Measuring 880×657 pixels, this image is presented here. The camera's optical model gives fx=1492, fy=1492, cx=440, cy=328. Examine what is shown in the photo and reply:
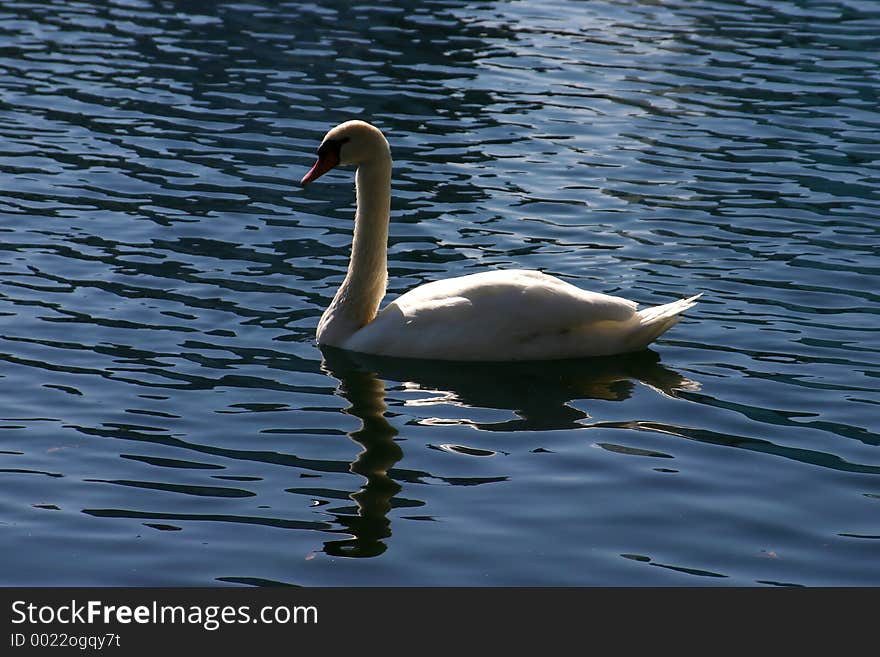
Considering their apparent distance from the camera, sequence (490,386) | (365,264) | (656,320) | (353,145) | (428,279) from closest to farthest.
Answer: (490,386) → (656,320) → (353,145) → (365,264) → (428,279)

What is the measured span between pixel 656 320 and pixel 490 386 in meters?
1.21

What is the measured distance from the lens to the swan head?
33.4 ft

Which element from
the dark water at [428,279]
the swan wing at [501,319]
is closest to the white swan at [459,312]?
the swan wing at [501,319]

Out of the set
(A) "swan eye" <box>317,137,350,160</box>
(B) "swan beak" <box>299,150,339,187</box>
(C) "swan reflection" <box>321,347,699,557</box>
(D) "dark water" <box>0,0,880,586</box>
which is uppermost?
(A) "swan eye" <box>317,137,350,160</box>

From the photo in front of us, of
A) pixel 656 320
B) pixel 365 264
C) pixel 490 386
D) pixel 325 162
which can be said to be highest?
pixel 325 162

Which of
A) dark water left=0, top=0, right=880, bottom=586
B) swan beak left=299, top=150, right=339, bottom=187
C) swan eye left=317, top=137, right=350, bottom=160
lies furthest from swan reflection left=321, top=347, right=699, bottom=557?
swan eye left=317, top=137, right=350, bottom=160

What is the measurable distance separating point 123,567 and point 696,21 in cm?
1688

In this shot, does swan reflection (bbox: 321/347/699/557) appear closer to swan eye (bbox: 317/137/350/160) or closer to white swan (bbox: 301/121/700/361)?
white swan (bbox: 301/121/700/361)

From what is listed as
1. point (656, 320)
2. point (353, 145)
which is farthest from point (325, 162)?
point (656, 320)

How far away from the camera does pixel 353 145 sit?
1023 centimetres

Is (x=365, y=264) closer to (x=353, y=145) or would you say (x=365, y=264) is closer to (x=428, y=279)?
(x=353, y=145)
